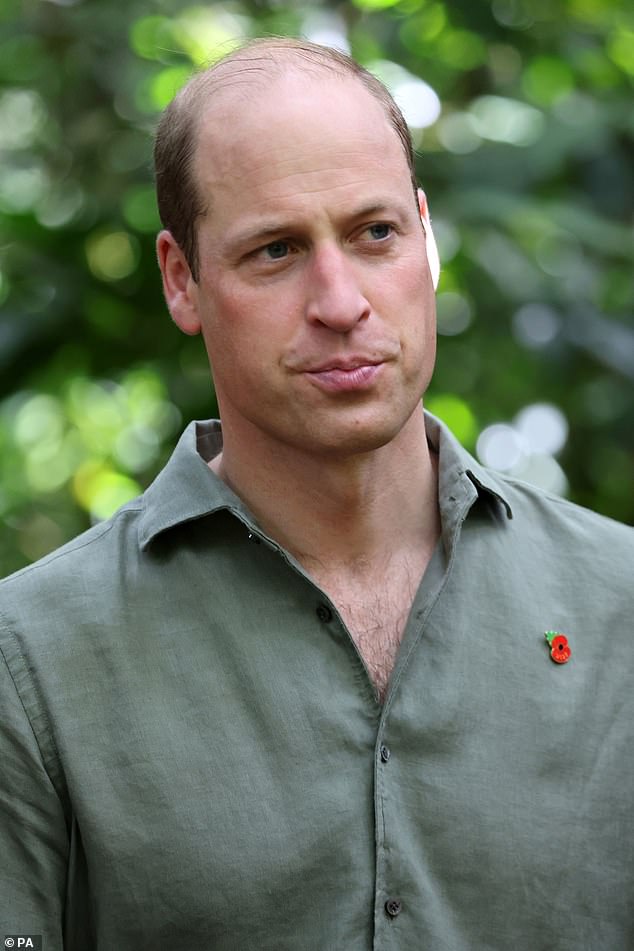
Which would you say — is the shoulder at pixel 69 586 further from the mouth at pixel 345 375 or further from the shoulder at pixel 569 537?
the shoulder at pixel 569 537

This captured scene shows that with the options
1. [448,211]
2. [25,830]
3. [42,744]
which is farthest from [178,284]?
[448,211]

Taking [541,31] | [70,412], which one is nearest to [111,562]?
[70,412]

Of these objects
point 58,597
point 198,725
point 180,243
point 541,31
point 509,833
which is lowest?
point 509,833

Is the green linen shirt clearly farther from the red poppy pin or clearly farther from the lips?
the lips

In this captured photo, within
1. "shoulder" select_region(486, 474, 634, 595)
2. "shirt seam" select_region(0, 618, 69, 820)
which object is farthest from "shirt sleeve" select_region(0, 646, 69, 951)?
"shoulder" select_region(486, 474, 634, 595)

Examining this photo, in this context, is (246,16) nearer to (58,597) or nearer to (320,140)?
(320,140)

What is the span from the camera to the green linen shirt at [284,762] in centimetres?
207

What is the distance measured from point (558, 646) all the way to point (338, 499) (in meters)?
0.39

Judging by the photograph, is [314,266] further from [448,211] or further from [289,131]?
[448,211]

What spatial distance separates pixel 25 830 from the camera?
2129 mm

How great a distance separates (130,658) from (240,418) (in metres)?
0.41

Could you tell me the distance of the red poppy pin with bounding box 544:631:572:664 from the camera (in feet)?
7.38

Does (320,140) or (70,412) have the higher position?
(320,140)

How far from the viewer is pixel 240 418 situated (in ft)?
7.63
